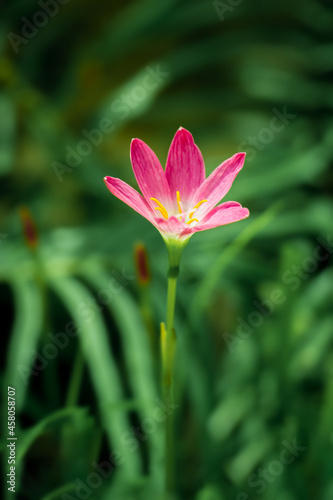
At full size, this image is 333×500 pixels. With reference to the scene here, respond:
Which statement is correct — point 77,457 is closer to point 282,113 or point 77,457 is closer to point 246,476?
point 246,476

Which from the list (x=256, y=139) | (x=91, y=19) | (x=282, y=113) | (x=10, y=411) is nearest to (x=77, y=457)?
(x=10, y=411)

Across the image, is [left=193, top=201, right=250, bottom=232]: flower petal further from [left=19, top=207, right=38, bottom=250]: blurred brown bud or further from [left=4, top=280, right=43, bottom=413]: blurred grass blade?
[left=4, top=280, right=43, bottom=413]: blurred grass blade

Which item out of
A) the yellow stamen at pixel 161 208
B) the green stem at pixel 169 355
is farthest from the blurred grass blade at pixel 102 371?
the yellow stamen at pixel 161 208

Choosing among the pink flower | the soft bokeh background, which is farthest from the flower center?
the soft bokeh background

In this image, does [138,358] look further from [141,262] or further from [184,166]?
[184,166]

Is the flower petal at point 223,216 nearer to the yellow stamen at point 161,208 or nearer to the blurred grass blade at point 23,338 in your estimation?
the yellow stamen at point 161,208
